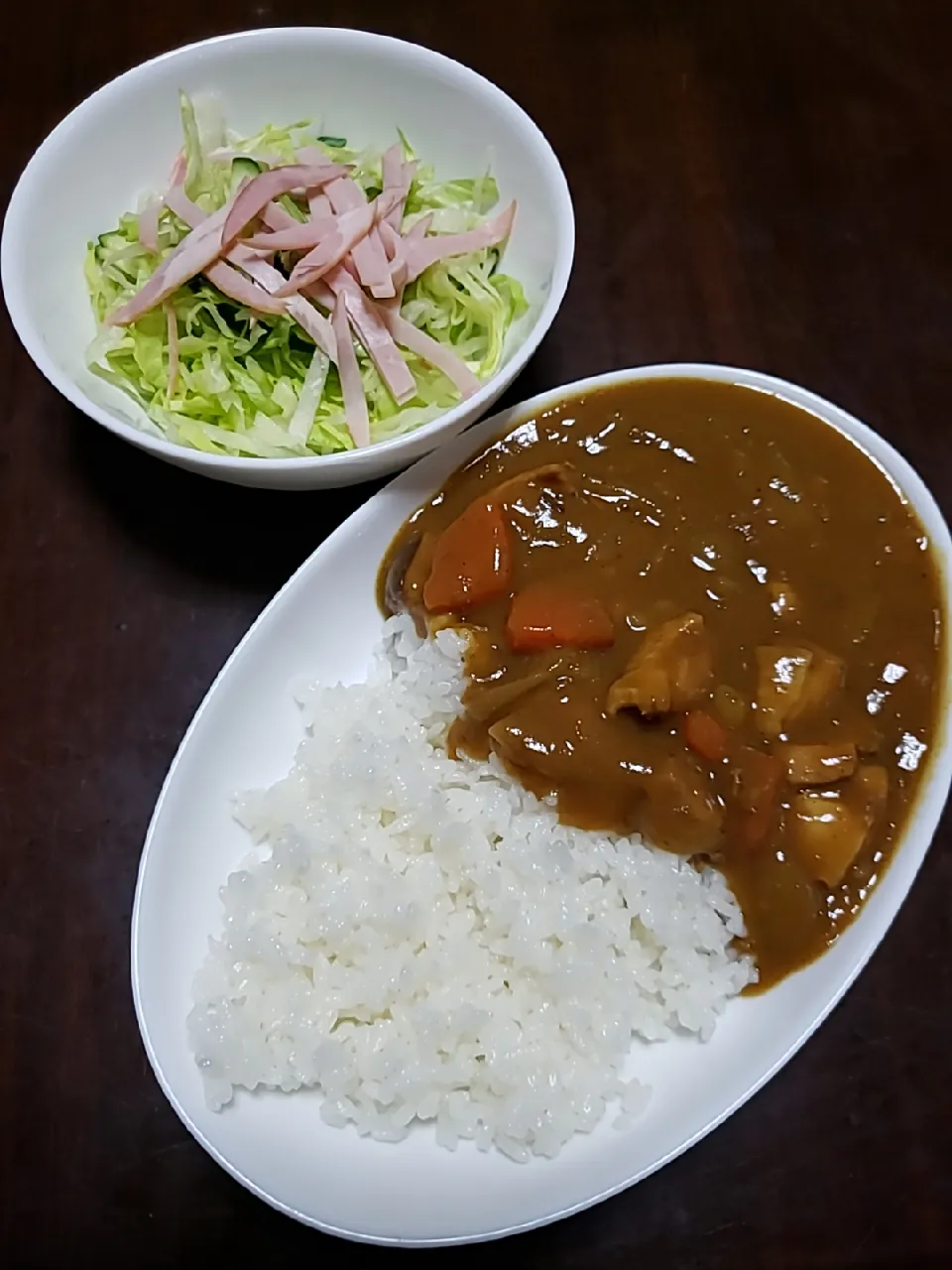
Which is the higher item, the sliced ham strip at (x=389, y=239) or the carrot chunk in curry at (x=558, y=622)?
the sliced ham strip at (x=389, y=239)

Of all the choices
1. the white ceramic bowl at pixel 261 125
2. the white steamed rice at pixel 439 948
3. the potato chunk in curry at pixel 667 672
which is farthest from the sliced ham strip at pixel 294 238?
the potato chunk in curry at pixel 667 672

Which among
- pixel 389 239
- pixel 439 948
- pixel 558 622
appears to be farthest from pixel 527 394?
pixel 439 948

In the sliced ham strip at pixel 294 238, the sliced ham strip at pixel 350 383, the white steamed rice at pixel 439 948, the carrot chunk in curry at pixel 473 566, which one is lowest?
the white steamed rice at pixel 439 948

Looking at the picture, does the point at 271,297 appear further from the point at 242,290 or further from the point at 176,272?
the point at 176,272

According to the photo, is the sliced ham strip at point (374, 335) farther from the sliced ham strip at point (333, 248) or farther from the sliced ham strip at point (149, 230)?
the sliced ham strip at point (149, 230)

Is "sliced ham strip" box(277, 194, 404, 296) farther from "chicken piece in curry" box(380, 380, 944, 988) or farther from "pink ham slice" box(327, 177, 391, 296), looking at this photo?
"chicken piece in curry" box(380, 380, 944, 988)

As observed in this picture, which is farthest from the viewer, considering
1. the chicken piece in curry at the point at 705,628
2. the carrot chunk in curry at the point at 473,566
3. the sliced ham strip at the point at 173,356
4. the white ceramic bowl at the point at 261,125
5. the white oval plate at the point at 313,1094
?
the sliced ham strip at the point at 173,356
